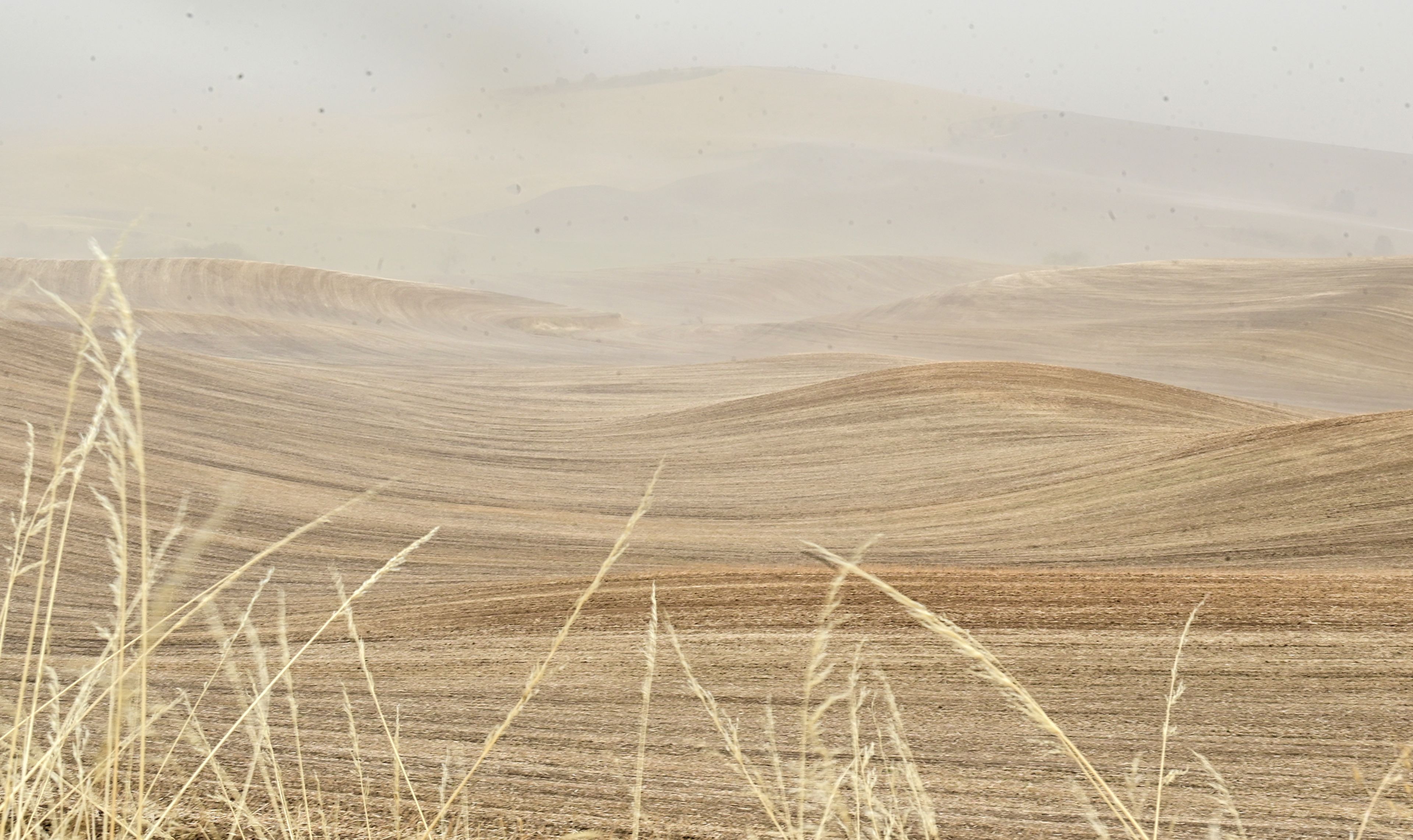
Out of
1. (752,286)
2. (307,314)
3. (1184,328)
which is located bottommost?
(1184,328)

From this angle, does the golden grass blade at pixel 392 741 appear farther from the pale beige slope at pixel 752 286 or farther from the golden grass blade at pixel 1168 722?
the pale beige slope at pixel 752 286

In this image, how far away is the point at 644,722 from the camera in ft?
2.18

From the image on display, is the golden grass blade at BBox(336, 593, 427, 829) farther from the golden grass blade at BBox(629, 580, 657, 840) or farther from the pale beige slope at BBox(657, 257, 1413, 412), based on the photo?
the pale beige slope at BBox(657, 257, 1413, 412)

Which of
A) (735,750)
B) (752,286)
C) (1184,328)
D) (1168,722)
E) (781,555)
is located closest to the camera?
(735,750)

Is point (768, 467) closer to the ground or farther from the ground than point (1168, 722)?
closer to the ground

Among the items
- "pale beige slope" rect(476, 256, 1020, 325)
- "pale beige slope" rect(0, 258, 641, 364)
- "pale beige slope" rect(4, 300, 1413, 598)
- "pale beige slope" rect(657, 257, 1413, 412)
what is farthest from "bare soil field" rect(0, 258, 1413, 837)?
"pale beige slope" rect(476, 256, 1020, 325)

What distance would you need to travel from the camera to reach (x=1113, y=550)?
2.57 meters

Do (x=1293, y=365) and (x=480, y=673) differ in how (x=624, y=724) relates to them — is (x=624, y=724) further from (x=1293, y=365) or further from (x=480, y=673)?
(x=1293, y=365)

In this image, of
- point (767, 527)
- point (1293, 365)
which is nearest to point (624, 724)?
point (767, 527)

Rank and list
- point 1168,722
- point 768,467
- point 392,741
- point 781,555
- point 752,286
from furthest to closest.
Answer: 1. point 752,286
2. point 768,467
3. point 781,555
4. point 1168,722
5. point 392,741

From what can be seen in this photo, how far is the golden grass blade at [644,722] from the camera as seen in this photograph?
67 centimetres

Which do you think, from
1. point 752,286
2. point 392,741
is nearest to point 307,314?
point 392,741

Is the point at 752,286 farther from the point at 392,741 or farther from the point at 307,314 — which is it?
the point at 392,741

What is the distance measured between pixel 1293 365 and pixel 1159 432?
5.56 m
